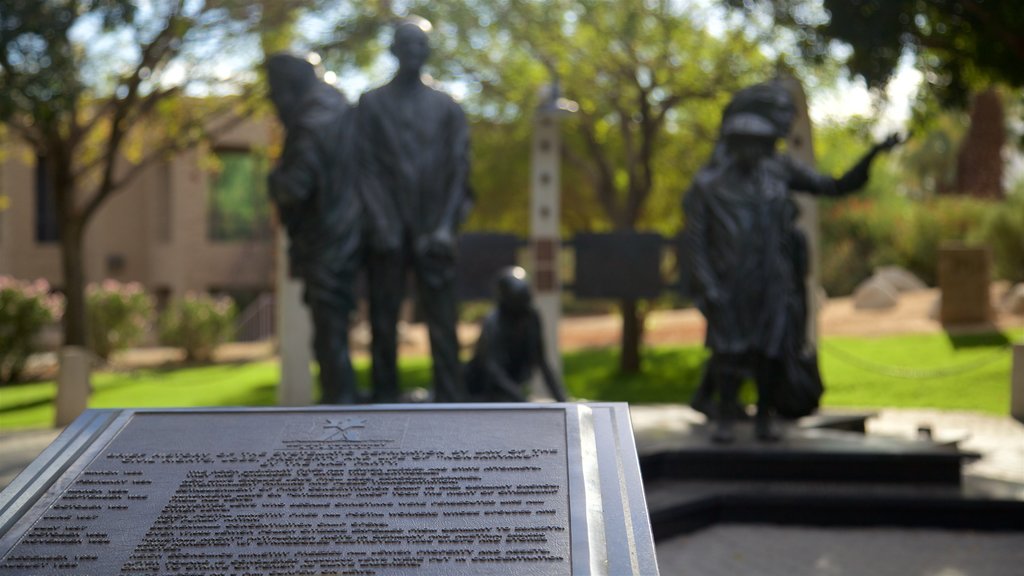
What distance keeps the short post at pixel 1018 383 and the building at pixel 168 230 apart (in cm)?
2083

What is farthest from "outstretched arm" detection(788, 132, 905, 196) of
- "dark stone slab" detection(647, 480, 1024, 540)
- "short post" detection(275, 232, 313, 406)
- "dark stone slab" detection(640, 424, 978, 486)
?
"short post" detection(275, 232, 313, 406)

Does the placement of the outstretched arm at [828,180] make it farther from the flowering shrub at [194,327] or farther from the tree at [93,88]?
the flowering shrub at [194,327]

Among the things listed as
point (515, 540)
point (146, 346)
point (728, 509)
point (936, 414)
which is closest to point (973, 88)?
point (936, 414)

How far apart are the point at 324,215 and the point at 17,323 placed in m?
11.1

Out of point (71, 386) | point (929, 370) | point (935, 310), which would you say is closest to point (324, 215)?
point (71, 386)

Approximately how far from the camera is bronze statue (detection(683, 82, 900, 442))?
722 cm

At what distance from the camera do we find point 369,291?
7355 millimetres

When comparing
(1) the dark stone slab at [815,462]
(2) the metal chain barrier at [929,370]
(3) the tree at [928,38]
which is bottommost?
(2) the metal chain barrier at [929,370]

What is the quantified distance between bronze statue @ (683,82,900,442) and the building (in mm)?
20561

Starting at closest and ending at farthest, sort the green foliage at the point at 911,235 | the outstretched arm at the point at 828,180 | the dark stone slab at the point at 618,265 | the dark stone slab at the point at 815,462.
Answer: the dark stone slab at the point at 815,462 < the outstretched arm at the point at 828,180 < the dark stone slab at the point at 618,265 < the green foliage at the point at 911,235

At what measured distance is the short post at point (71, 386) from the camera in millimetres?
10555

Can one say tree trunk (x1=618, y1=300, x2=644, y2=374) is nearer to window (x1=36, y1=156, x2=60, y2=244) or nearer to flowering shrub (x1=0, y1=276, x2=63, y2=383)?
flowering shrub (x1=0, y1=276, x2=63, y2=383)

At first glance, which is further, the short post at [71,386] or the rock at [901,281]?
the rock at [901,281]

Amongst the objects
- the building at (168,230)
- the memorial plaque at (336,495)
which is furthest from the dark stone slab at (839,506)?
the building at (168,230)
